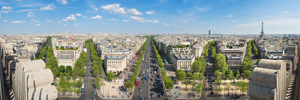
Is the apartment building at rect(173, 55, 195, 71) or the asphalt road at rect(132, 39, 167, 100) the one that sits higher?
the apartment building at rect(173, 55, 195, 71)

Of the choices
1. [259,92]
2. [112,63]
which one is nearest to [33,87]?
[259,92]

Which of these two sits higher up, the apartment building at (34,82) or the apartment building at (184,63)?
the apartment building at (34,82)

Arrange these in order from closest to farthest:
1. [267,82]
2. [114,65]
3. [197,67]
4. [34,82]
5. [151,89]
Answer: [34,82] < [267,82] < [151,89] < [197,67] < [114,65]

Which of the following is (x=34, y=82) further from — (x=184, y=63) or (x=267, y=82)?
(x=184, y=63)

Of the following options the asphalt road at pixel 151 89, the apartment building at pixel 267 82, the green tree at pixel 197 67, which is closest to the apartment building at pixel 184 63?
the green tree at pixel 197 67

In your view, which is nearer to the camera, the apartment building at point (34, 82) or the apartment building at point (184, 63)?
the apartment building at point (34, 82)

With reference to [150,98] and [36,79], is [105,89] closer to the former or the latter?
[150,98]

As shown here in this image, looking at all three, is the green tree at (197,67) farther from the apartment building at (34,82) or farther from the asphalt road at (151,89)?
the apartment building at (34,82)

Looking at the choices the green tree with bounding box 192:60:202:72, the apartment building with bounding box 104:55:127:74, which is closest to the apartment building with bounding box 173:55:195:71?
the green tree with bounding box 192:60:202:72

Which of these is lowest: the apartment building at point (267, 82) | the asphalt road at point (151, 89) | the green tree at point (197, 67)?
the asphalt road at point (151, 89)

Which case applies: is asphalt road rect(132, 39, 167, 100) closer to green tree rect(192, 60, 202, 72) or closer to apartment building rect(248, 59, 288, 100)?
green tree rect(192, 60, 202, 72)

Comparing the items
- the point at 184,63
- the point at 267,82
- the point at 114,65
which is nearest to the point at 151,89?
the point at 114,65

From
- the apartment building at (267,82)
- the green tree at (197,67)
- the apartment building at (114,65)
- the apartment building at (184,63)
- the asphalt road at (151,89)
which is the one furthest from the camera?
the apartment building at (184,63)
